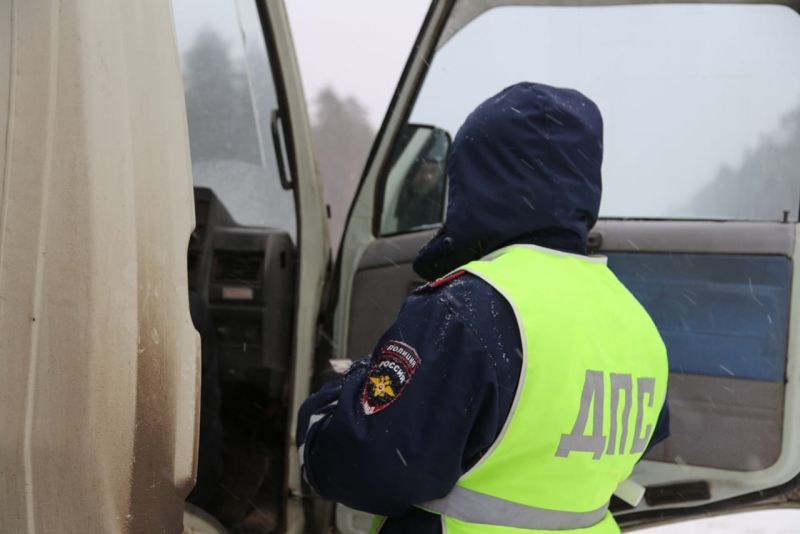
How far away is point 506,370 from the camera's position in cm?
140

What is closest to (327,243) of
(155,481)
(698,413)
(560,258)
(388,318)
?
(388,318)

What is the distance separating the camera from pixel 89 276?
4.05 ft

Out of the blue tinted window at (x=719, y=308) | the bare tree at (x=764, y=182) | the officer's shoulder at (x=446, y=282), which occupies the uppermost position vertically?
the bare tree at (x=764, y=182)

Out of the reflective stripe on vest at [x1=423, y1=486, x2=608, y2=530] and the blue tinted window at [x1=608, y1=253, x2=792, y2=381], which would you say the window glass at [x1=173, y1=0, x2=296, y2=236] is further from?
the reflective stripe on vest at [x1=423, y1=486, x2=608, y2=530]

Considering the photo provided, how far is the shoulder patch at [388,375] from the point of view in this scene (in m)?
1.41

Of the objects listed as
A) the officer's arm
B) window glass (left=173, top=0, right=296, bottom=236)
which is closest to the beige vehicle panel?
the officer's arm

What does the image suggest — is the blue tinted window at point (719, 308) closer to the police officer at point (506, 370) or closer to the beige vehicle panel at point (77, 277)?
the police officer at point (506, 370)

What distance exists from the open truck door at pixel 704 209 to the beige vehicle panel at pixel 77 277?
1516 mm

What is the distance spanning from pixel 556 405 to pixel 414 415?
24 centimetres

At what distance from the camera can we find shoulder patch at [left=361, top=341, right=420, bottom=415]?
1.41 metres

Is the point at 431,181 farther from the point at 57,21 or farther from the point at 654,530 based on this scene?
the point at 57,21

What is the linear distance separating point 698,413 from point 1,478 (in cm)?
177

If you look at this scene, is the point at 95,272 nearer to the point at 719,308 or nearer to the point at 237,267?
the point at 719,308

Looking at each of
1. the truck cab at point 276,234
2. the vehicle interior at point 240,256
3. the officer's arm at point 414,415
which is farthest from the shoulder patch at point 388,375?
the vehicle interior at point 240,256
